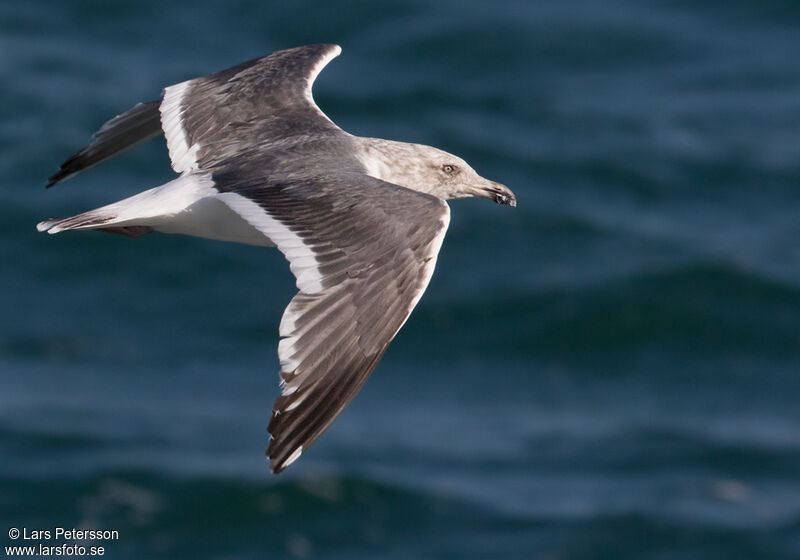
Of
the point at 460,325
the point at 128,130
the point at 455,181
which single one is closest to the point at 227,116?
the point at 128,130

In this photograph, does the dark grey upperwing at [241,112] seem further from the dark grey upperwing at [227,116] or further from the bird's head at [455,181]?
the bird's head at [455,181]

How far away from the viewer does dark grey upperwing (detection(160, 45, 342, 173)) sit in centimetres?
838

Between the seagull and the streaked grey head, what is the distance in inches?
0.4

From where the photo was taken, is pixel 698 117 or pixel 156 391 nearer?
pixel 156 391

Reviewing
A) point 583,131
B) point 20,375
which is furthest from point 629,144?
point 20,375

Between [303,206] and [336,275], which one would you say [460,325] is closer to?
[303,206]

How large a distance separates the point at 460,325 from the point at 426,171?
1326 centimetres

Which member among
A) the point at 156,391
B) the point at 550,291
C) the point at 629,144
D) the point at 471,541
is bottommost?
the point at 471,541

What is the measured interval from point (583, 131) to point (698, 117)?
7.36 feet

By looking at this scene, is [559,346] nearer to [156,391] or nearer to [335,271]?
[156,391]

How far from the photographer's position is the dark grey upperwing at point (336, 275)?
6.09m

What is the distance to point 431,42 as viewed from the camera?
1003 inches

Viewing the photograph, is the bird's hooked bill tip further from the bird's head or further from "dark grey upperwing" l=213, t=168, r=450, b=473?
"dark grey upperwing" l=213, t=168, r=450, b=473

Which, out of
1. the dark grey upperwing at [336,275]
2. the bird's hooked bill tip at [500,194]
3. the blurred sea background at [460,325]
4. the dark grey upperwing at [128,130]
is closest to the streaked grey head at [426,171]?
the bird's hooked bill tip at [500,194]
